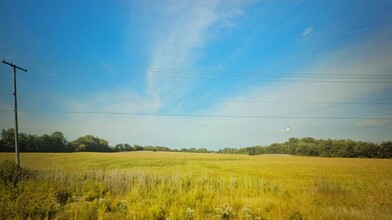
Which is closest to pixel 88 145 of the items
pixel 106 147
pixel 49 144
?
pixel 106 147

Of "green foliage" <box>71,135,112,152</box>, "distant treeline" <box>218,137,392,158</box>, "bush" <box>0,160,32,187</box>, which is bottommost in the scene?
"distant treeline" <box>218,137,392,158</box>

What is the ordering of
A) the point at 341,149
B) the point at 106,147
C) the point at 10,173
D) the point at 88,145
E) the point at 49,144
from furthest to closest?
the point at 106,147
the point at 88,145
the point at 341,149
the point at 49,144
the point at 10,173

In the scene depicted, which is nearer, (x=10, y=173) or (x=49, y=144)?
(x=10, y=173)

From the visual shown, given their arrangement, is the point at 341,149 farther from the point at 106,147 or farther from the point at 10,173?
the point at 106,147

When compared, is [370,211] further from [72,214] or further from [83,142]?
[83,142]

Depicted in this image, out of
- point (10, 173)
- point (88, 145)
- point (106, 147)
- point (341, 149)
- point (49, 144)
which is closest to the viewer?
point (10, 173)

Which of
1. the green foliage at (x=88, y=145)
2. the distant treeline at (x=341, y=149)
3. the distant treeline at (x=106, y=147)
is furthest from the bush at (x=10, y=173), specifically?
the distant treeline at (x=341, y=149)

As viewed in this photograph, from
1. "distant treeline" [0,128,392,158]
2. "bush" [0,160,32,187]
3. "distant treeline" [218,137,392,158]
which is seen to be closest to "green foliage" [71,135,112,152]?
"distant treeline" [0,128,392,158]

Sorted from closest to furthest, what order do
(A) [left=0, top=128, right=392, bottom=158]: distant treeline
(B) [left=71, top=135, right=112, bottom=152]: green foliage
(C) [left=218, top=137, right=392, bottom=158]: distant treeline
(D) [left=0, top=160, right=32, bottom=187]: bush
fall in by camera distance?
1. (D) [left=0, top=160, right=32, bottom=187]: bush
2. (A) [left=0, top=128, right=392, bottom=158]: distant treeline
3. (C) [left=218, top=137, right=392, bottom=158]: distant treeline
4. (B) [left=71, top=135, right=112, bottom=152]: green foliage

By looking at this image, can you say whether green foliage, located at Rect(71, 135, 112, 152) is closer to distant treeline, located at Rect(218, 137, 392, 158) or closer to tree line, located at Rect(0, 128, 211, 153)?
tree line, located at Rect(0, 128, 211, 153)

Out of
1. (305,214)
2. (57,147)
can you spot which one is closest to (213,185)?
(305,214)

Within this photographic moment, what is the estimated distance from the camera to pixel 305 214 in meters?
7.47

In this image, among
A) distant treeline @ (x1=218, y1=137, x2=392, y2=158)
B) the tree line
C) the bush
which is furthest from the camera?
distant treeline @ (x1=218, y1=137, x2=392, y2=158)

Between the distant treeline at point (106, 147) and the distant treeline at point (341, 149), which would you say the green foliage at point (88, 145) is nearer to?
the distant treeline at point (106, 147)
